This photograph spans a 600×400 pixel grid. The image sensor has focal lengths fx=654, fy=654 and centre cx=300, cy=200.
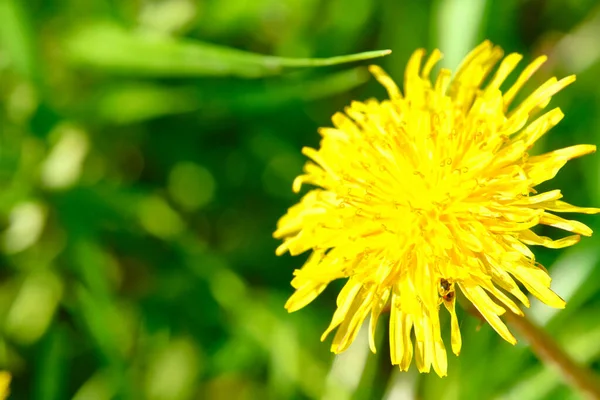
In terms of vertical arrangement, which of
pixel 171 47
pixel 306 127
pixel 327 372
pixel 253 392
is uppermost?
pixel 171 47

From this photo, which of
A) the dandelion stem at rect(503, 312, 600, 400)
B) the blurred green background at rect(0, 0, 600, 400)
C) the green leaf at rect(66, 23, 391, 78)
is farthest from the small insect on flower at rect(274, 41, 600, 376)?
the blurred green background at rect(0, 0, 600, 400)

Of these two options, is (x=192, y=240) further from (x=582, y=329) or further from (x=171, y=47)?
(x=582, y=329)

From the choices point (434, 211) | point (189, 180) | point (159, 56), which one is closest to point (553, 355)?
point (434, 211)

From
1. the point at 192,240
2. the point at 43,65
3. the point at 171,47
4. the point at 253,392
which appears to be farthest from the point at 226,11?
the point at 253,392

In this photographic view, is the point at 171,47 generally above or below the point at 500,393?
above

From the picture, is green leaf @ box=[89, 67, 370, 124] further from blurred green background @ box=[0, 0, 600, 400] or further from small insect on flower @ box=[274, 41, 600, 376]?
small insect on flower @ box=[274, 41, 600, 376]

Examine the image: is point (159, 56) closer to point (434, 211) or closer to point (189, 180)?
point (189, 180)

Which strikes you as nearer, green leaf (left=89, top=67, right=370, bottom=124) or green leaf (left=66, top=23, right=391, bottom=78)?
green leaf (left=66, top=23, right=391, bottom=78)
